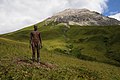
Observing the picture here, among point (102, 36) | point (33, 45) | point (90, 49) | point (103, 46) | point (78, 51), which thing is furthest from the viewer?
point (102, 36)

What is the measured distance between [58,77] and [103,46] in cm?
13717

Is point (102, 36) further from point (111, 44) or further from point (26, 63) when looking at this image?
point (26, 63)

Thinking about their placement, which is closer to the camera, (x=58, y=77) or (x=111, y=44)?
(x=58, y=77)

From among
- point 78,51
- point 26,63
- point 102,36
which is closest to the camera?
point 26,63

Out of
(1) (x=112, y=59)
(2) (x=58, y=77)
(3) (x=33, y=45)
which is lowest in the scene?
(1) (x=112, y=59)

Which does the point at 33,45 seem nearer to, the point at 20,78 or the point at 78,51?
the point at 20,78

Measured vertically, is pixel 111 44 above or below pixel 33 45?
below

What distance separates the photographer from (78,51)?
134750 mm

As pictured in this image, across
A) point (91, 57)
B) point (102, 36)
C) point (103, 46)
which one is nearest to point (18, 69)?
point (91, 57)

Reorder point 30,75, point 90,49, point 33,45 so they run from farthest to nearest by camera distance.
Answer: point 90,49 → point 33,45 → point 30,75

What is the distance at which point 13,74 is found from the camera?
20.5 m

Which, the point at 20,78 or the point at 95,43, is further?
the point at 95,43

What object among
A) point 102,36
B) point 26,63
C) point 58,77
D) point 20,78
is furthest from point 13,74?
point 102,36

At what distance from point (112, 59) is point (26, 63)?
10402 centimetres
